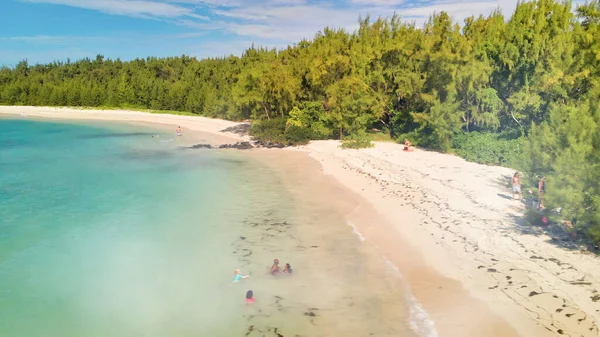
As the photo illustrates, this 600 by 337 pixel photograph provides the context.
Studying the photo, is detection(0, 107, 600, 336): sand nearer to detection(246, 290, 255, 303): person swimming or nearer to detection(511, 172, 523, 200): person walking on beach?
detection(511, 172, 523, 200): person walking on beach

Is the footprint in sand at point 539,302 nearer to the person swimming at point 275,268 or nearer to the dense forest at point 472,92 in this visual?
the dense forest at point 472,92

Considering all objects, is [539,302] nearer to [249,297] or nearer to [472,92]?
[249,297]

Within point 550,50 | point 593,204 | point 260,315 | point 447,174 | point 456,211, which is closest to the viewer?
point 260,315

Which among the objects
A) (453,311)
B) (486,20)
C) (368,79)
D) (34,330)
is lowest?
(34,330)

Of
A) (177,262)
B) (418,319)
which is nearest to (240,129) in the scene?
(177,262)

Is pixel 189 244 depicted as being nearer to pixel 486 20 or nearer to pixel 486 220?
pixel 486 220

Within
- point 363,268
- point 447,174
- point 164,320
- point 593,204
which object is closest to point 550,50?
point 447,174

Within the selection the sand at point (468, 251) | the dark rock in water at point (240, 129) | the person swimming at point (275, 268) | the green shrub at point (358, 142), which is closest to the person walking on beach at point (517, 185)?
the sand at point (468, 251)
